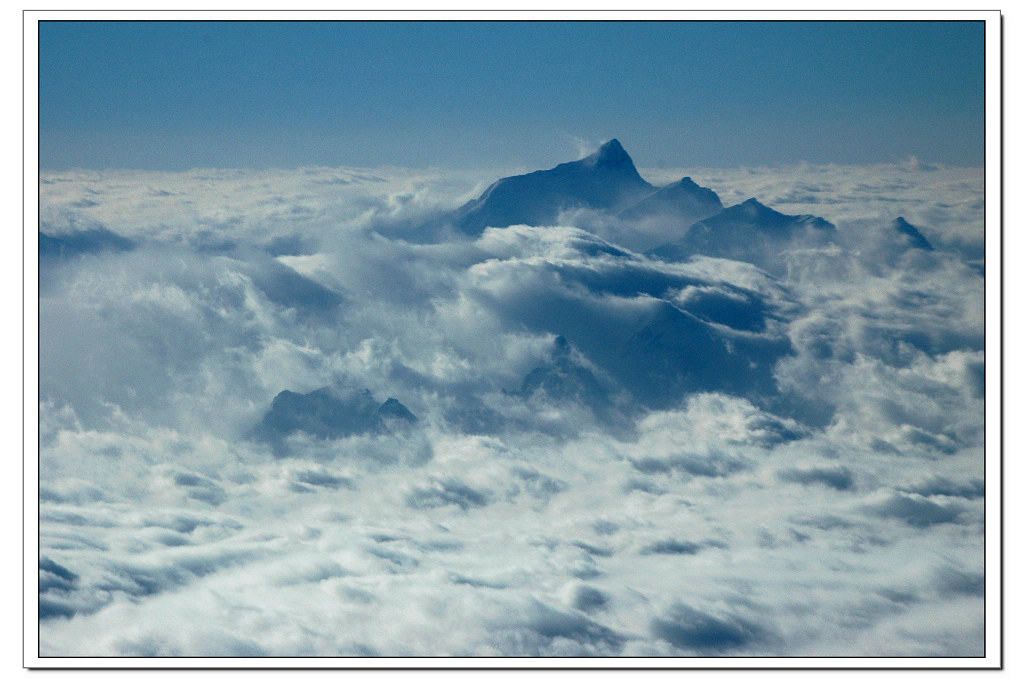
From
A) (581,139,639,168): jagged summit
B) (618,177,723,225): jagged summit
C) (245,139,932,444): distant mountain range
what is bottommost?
(245,139,932,444): distant mountain range

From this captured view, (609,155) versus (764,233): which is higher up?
(609,155)

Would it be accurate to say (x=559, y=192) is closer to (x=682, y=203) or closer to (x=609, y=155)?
(x=609, y=155)

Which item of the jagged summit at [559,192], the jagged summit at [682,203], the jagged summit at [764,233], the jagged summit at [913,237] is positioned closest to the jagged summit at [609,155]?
the jagged summit at [559,192]

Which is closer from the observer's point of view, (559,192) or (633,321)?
(559,192)

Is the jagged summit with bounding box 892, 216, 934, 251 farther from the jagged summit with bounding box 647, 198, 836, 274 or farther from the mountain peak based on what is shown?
the mountain peak

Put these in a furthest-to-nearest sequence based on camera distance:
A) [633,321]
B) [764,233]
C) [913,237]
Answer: [633,321] < [764,233] < [913,237]

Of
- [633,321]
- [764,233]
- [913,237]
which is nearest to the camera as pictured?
[913,237]

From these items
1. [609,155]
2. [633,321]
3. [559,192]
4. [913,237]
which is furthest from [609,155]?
[913,237]

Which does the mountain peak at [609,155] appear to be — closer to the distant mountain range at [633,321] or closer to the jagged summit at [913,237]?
the distant mountain range at [633,321]

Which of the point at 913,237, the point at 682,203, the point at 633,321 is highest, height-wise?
the point at 682,203

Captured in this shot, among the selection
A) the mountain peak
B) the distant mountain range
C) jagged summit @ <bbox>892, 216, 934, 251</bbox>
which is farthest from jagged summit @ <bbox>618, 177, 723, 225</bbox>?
jagged summit @ <bbox>892, 216, 934, 251</bbox>

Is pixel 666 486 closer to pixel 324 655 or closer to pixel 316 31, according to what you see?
pixel 324 655
